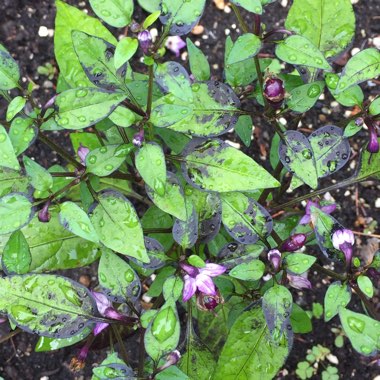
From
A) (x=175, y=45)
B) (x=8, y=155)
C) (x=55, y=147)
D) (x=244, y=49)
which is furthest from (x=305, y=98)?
(x=175, y=45)

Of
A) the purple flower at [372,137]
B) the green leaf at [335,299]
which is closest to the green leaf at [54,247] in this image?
the green leaf at [335,299]

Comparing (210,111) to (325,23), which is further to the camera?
(325,23)

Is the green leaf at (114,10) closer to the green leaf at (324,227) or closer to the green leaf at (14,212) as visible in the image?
the green leaf at (14,212)

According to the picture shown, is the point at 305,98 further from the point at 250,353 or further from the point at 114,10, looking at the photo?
the point at 250,353

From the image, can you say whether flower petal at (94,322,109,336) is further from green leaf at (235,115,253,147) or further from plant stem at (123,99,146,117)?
green leaf at (235,115,253,147)

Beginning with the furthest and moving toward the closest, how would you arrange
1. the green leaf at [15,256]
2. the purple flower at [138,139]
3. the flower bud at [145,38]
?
the green leaf at [15,256], the purple flower at [138,139], the flower bud at [145,38]

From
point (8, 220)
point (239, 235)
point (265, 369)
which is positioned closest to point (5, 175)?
point (8, 220)

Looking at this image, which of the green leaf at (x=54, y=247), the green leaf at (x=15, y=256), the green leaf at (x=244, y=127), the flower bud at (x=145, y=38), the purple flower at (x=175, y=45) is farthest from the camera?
the purple flower at (x=175, y=45)
